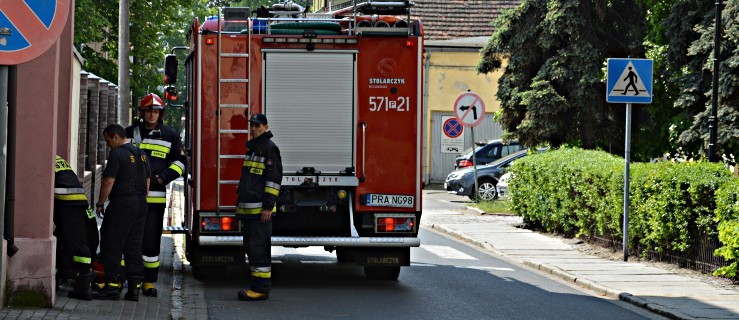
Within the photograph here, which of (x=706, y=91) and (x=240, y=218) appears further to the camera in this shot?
(x=706, y=91)

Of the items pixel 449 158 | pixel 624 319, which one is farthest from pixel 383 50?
pixel 449 158

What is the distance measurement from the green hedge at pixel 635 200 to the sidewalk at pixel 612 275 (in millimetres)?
396

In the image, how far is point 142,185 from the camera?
1196 centimetres

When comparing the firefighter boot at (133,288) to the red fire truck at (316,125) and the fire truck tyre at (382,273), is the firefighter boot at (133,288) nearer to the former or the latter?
the red fire truck at (316,125)

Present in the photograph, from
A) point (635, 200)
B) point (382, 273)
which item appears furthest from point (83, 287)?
point (635, 200)

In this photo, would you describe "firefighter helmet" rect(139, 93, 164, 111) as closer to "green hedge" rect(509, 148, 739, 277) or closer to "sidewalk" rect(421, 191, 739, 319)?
"sidewalk" rect(421, 191, 739, 319)

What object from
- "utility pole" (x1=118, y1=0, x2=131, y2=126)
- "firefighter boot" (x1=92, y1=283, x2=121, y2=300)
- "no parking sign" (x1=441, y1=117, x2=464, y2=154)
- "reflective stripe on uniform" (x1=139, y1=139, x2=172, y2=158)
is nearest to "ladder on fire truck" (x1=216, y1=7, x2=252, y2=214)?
"reflective stripe on uniform" (x1=139, y1=139, x2=172, y2=158)

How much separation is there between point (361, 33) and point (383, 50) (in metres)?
0.30

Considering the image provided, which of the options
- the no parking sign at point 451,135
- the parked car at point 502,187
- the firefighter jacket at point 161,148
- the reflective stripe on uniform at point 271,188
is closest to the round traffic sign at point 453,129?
the no parking sign at point 451,135

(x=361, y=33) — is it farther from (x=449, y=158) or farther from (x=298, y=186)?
(x=449, y=158)

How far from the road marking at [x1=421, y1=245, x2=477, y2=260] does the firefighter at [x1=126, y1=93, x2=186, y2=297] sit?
6138 mm

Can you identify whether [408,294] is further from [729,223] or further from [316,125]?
[729,223]

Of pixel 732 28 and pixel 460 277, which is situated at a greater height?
pixel 732 28

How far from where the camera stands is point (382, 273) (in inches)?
589
